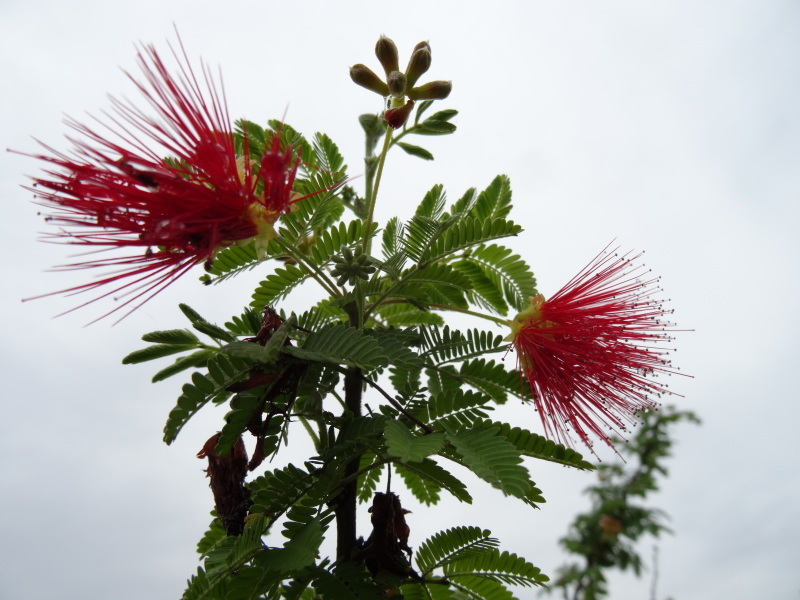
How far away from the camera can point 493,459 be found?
1.36 meters

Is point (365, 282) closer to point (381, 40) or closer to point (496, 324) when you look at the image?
point (496, 324)

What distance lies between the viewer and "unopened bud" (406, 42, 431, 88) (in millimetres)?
1737

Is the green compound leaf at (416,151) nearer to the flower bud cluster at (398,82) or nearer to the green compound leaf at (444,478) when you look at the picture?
the flower bud cluster at (398,82)

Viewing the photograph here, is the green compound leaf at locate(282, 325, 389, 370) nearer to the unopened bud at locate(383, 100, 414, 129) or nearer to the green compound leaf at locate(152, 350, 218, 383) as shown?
the green compound leaf at locate(152, 350, 218, 383)

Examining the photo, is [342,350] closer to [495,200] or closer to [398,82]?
[398,82]

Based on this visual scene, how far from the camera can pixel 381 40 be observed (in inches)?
69.8

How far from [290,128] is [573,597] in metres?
4.66

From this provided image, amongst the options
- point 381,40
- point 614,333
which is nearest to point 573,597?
point 614,333

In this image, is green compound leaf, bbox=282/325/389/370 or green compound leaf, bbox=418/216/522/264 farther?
green compound leaf, bbox=418/216/522/264

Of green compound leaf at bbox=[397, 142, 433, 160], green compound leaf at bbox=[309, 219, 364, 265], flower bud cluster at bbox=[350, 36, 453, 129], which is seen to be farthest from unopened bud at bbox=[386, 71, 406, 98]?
green compound leaf at bbox=[309, 219, 364, 265]

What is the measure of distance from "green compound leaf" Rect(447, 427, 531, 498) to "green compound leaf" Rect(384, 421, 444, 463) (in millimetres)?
57

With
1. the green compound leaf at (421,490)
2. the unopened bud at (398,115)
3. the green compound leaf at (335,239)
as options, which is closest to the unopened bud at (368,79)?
the unopened bud at (398,115)

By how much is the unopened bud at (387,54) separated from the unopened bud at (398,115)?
113 mm

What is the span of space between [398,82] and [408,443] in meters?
0.95
